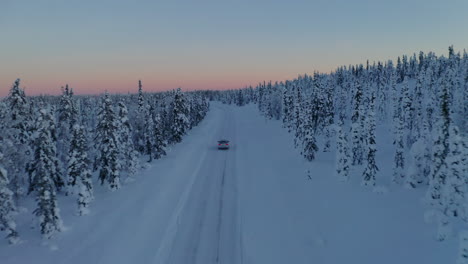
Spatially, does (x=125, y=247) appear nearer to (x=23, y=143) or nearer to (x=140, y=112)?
(x=23, y=143)

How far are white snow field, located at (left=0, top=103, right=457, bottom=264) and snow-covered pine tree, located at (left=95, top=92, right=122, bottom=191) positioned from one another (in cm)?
169

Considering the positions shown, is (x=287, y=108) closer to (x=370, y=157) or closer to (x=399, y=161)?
(x=399, y=161)

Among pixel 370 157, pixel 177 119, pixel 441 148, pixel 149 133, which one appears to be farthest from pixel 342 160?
pixel 177 119

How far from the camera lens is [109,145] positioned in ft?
101

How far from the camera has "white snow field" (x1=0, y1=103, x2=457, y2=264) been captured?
16.7 metres

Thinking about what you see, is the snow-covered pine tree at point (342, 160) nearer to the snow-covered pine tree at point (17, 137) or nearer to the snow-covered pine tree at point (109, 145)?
the snow-covered pine tree at point (109, 145)

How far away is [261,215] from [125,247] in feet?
32.3

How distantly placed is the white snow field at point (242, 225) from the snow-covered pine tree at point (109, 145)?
169 cm

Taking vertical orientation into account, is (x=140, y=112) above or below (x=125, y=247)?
above

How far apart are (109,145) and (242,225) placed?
17.4m

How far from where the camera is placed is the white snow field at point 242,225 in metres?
16.7

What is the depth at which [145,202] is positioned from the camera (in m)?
25.4

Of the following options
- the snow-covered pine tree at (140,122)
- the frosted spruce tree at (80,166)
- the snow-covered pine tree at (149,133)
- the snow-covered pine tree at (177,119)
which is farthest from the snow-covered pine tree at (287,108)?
the frosted spruce tree at (80,166)

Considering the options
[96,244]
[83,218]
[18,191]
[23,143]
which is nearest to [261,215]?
[96,244]
